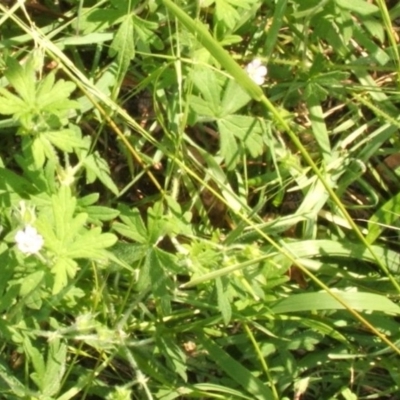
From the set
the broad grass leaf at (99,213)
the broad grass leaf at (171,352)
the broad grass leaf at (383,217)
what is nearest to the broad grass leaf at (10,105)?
the broad grass leaf at (99,213)

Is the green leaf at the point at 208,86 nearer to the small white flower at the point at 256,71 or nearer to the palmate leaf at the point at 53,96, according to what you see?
the small white flower at the point at 256,71

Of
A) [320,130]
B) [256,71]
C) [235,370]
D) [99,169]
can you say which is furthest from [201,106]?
[235,370]

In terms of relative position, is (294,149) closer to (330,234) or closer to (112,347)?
(330,234)

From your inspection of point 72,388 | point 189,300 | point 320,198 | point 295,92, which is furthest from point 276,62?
point 72,388

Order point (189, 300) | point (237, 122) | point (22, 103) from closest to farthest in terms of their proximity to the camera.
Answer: point (22, 103) < point (237, 122) < point (189, 300)

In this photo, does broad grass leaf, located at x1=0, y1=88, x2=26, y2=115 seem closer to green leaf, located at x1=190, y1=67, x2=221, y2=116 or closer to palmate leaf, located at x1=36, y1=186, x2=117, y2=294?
palmate leaf, located at x1=36, y1=186, x2=117, y2=294

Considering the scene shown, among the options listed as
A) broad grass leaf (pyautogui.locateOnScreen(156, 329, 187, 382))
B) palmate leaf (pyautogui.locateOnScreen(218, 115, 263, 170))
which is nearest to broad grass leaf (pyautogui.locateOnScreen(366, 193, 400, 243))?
palmate leaf (pyautogui.locateOnScreen(218, 115, 263, 170))
